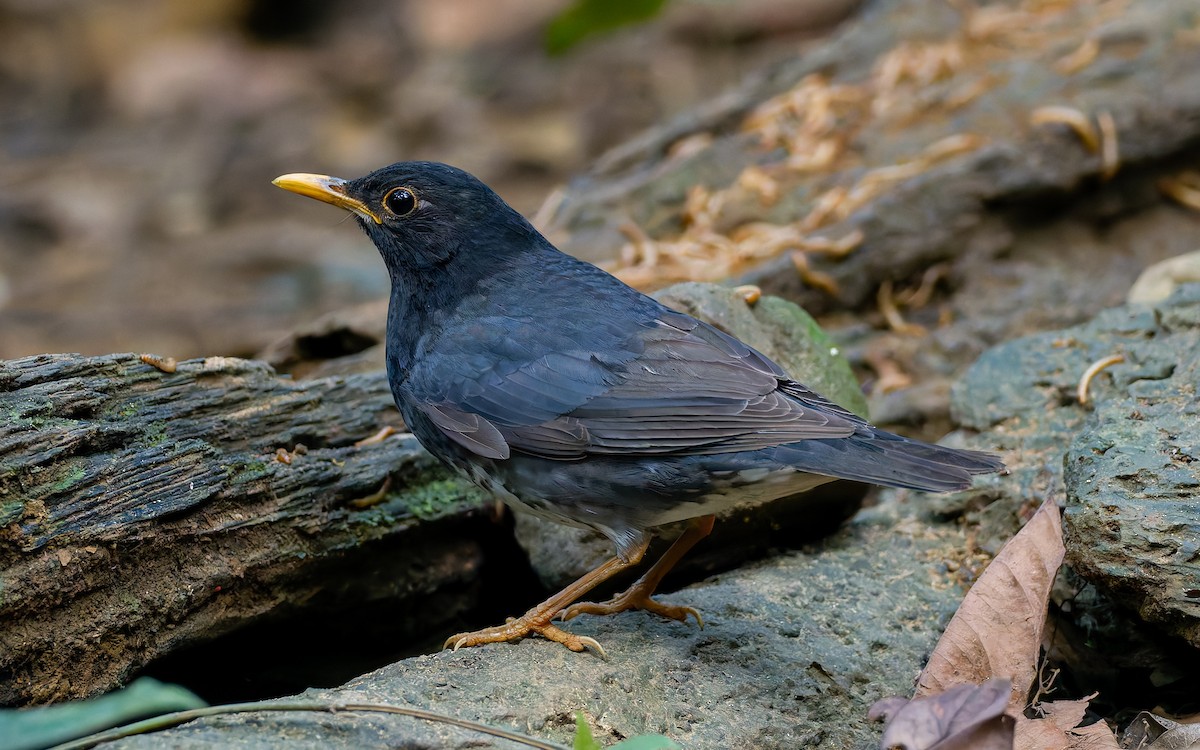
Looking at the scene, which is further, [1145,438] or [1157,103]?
[1157,103]

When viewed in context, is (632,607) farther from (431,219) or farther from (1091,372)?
(1091,372)

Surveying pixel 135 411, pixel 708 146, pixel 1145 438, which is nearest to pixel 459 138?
pixel 708 146

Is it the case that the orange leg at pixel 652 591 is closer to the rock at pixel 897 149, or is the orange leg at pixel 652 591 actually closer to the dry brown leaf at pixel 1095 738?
the dry brown leaf at pixel 1095 738

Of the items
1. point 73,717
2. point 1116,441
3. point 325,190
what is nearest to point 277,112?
point 325,190

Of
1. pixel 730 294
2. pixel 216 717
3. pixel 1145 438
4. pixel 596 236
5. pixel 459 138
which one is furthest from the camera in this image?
pixel 459 138

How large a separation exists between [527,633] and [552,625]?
0.09m

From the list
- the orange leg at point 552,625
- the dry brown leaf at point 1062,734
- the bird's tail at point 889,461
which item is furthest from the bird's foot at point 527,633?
the dry brown leaf at point 1062,734

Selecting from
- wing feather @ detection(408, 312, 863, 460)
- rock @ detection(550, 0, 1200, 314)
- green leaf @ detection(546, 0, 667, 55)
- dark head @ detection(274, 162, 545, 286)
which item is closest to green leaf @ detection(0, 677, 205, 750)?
wing feather @ detection(408, 312, 863, 460)

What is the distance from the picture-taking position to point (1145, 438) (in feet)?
12.7

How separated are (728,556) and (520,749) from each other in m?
1.74

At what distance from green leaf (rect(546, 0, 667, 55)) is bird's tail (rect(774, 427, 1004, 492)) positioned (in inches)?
304

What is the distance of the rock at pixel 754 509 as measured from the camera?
454 centimetres

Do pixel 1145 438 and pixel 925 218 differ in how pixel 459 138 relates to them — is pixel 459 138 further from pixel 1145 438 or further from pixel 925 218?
pixel 1145 438

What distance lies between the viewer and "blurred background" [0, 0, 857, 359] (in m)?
10.3
